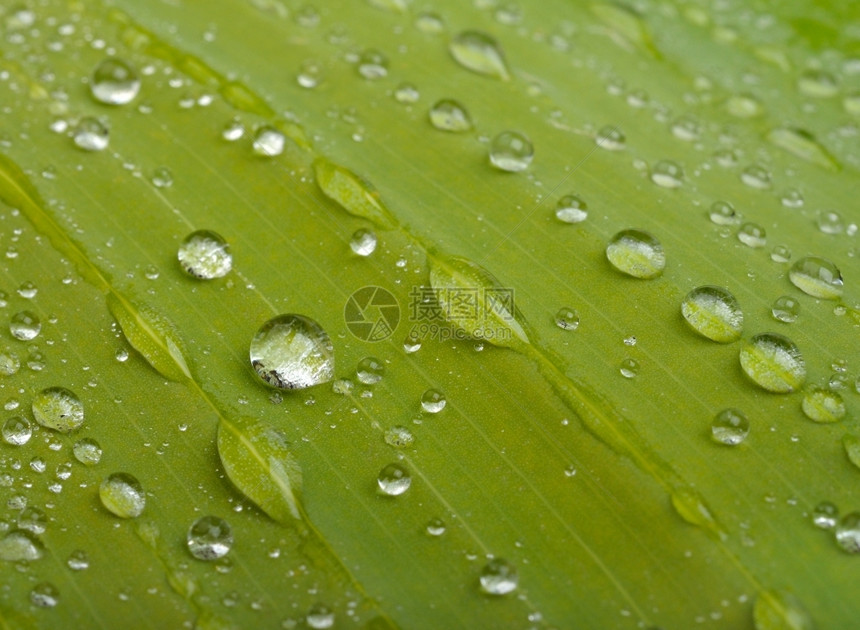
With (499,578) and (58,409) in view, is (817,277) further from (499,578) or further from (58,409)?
(58,409)

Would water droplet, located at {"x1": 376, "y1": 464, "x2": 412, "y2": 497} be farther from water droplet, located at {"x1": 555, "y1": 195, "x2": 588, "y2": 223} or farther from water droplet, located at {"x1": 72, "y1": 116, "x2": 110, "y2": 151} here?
water droplet, located at {"x1": 72, "y1": 116, "x2": 110, "y2": 151}

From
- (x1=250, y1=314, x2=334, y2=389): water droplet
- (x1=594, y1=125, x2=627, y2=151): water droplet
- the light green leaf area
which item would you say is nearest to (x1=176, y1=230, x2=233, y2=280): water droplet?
the light green leaf area

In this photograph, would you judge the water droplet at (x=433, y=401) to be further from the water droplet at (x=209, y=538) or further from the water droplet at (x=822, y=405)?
the water droplet at (x=822, y=405)

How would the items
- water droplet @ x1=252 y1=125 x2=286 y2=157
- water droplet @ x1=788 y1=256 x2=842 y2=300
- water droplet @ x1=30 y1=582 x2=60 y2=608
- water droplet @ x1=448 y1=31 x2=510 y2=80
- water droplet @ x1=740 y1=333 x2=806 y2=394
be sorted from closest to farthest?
1. water droplet @ x1=30 y1=582 x2=60 y2=608
2. water droplet @ x1=740 y1=333 x2=806 y2=394
3. water droplet @ x1=788 y1=256 x2=842 y2=300
4. water droplet @ x1=252 y1=125 x2=286 y2=157
5. water droplet @ x1=448 y1=31 x2=510 y2=80

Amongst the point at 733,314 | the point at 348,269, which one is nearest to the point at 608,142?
the point at 733,314

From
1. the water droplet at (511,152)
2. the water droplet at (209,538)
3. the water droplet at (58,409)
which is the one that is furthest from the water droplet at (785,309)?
the water droplet at (58,409)

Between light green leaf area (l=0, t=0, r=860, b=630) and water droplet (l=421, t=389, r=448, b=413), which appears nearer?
light green leaf area (l=0, t=0, r=860, b=630)

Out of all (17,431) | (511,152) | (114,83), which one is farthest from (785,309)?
(114,83)
